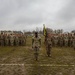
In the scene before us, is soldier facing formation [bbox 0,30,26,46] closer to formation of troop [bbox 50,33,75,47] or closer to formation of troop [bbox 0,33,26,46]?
formation of troop [bbox 0,33,26,46]

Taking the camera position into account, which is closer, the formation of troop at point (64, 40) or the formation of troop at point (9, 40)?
the formation of troop at point (64, 40)

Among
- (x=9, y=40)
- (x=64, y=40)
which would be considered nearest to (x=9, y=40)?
(x=9, y=40)

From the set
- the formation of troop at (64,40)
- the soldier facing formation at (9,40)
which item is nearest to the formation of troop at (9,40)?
the soldier facing formation at (9,40)

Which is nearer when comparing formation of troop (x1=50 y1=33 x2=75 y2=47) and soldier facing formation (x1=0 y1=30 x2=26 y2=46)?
formation of troop (x1=50 y1=33 x2=75 y2=47)

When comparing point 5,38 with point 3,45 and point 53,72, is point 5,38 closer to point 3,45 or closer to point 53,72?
point 3,45

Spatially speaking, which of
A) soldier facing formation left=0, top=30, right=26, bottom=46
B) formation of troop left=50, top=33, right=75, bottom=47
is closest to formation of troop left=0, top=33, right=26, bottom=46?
soldier facing formation left=0, top=30, right=26, bottom=46

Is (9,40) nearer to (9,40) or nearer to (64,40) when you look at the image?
(9,40)

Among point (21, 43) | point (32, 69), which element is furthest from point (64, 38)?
point (32, 69)

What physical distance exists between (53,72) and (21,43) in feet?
63.9

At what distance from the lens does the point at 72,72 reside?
35.8 ft

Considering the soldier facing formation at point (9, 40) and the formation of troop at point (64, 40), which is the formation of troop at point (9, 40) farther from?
the formation of troop at point (64, 40)

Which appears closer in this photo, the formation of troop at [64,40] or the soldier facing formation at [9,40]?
the formation of troop at [64,40]

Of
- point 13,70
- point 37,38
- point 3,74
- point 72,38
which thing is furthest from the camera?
point 72,38

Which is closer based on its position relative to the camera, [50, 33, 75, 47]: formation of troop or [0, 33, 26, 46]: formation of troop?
[50, 33, 75, 47]: formation of troop
